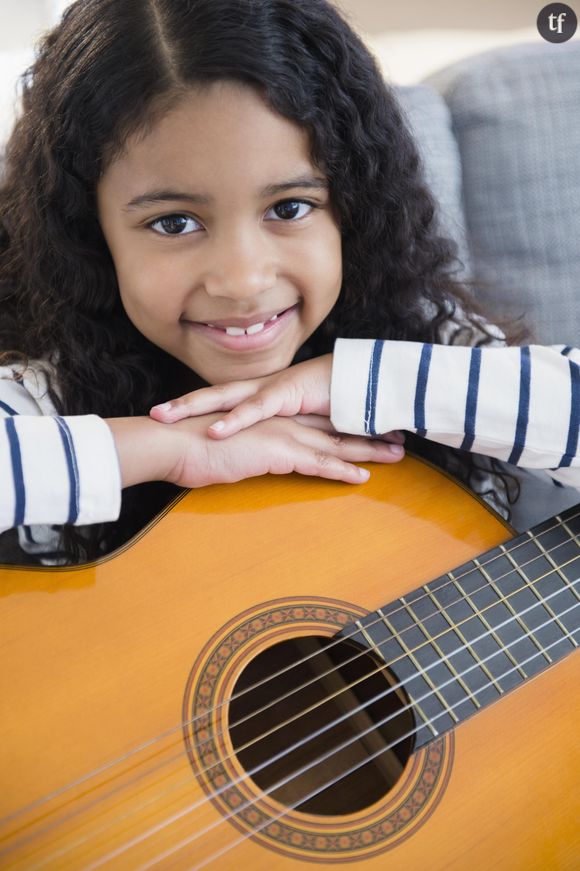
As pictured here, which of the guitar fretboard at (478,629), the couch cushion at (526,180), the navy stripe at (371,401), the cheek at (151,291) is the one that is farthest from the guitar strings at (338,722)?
the couch cushion at (526,180)

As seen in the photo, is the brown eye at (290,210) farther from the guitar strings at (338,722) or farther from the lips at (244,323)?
the guitar strings at (338,722)

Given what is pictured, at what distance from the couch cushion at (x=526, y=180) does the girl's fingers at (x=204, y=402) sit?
1.74 feet

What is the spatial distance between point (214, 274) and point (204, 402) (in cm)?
14

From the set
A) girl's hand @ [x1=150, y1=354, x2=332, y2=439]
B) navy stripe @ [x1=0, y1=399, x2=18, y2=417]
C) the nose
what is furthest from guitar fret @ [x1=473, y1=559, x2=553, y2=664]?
navy stripe @ [x1=0, y1=399, x2=18, y2=417]

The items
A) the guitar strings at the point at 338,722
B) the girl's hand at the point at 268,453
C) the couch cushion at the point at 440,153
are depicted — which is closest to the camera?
the guitar strings at the point at 338,722

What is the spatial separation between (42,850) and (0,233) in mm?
814

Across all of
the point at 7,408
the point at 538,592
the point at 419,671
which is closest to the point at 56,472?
the point at 7,408

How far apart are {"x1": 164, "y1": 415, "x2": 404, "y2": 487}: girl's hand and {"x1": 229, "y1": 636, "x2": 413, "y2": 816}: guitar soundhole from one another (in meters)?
0.18

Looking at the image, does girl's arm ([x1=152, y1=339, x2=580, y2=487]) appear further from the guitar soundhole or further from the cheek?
the guitar soundhole

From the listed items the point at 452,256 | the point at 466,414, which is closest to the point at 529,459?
the point at 466,414

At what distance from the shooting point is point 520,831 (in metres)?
0.67

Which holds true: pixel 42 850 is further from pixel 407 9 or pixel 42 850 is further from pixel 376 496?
pixel 407 9

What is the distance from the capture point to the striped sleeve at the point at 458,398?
34.9 inches

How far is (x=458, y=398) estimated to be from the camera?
89cm
